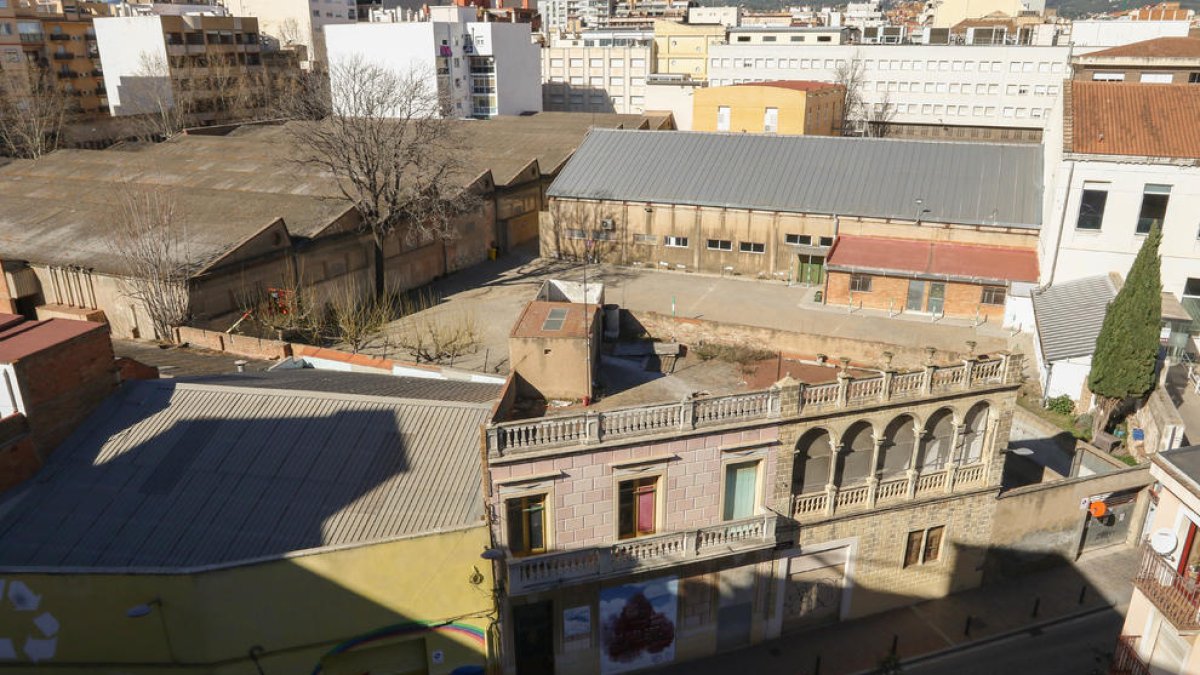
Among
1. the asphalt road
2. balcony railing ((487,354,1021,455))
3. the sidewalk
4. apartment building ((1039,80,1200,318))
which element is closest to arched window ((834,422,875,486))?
balcony railing ((487,354,1021,455))

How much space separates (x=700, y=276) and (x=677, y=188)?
5.77 meters

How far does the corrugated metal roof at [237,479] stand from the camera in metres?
18.5

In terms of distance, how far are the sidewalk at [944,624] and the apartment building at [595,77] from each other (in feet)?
319

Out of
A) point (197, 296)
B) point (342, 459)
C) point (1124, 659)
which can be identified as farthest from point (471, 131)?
point (1124, 659)

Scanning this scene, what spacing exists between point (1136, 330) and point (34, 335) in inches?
1401

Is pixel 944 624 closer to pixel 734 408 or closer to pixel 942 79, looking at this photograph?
pixel 734 408

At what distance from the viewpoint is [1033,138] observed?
9006 cm

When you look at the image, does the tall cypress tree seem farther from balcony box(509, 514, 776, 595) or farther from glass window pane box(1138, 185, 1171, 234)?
balcony box(509, 514, 776, 595)

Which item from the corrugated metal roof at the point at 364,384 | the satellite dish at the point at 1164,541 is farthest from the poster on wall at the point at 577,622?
the satellite dish at the point at 1164,541

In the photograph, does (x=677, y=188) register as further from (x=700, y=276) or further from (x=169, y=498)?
(x=169, y=498)

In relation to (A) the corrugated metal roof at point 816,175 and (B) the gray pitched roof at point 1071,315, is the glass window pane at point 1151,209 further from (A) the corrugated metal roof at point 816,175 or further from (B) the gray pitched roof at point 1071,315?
(A) the corrugated metal roof at point 816,175

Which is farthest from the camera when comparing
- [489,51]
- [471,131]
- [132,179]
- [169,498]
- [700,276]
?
[489,51]

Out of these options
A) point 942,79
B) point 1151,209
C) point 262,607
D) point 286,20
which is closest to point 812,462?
point 262,607

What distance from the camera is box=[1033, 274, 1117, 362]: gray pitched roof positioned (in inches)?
1350
